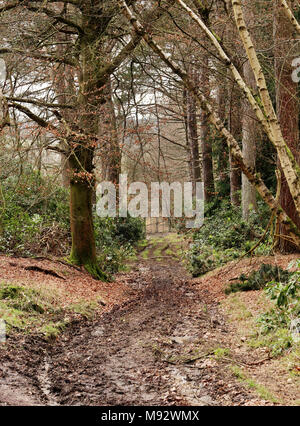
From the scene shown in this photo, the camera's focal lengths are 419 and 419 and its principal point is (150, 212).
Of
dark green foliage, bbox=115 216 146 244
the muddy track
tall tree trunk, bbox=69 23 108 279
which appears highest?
tall tree trunk, bbox=69 23 108 279

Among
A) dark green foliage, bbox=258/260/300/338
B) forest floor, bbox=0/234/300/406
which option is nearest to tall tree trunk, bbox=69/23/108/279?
forest floor, bbox=0/234/300/406

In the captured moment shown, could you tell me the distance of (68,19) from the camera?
1068cm

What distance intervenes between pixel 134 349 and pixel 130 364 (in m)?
0.60

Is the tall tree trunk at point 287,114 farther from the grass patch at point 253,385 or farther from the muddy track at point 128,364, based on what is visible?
the grass patch at point 253,385

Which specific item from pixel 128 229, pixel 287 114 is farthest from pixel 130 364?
pixel 128 229

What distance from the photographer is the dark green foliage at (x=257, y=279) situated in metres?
8.55

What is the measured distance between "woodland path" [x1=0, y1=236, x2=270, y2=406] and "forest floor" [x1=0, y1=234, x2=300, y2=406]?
Answer: 0.5 inches

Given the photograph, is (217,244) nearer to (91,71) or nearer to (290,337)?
(91,71)

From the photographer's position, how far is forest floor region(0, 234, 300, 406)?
4.24m

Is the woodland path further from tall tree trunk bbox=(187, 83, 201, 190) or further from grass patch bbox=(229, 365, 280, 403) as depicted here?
tall tree trunk bbox=(187, 83, 201, 190)

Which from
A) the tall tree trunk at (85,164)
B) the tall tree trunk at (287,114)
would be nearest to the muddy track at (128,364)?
the tall tree trunk at (85,164)

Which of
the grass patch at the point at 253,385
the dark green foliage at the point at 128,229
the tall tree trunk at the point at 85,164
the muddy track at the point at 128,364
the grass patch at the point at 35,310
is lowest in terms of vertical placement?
the muddy track at the point at 128,364
